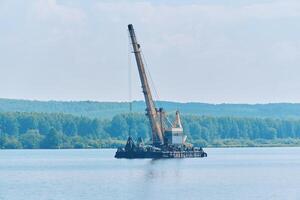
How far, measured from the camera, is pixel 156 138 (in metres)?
132

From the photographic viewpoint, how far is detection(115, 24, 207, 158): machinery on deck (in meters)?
126

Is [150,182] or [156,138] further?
[156,138]

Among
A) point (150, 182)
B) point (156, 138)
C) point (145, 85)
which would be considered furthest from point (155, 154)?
point (150, 182)

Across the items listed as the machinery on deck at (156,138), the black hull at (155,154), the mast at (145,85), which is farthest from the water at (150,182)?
the black hull at (155,154)

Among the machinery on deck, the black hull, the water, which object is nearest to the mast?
the machinery on deck

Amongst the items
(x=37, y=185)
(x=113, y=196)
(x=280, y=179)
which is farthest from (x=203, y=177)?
(x=113, y=196)

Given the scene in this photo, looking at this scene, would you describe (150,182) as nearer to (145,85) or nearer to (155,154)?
(145,85)

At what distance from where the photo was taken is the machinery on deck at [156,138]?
415 feet

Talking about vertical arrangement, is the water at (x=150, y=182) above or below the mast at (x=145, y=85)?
below

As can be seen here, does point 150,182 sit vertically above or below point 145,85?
below

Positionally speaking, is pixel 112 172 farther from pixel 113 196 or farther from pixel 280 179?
pixel 113 196

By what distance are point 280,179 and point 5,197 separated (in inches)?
1056

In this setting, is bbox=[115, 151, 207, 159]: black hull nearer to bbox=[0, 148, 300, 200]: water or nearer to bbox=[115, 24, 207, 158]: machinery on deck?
bbox=[115, 24, 207, 158]: machinery on deck

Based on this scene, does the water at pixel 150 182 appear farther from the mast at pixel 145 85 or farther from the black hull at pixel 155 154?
the black hull at pixel 155 154
